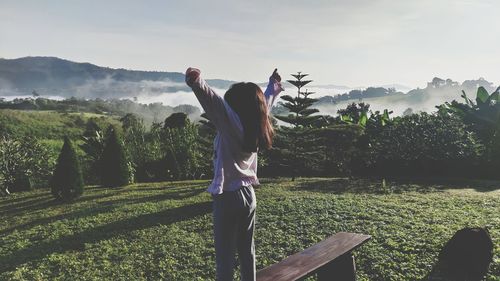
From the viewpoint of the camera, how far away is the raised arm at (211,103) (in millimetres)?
2686

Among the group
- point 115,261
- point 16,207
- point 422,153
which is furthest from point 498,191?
point 16,207

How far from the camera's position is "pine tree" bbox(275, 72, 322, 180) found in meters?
18.4

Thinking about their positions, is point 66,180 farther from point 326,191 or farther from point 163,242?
point 326,191

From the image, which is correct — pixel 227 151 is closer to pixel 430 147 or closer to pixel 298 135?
pixel 298 135

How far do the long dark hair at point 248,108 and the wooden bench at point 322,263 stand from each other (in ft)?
5.57

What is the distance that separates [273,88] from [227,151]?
0.89 m

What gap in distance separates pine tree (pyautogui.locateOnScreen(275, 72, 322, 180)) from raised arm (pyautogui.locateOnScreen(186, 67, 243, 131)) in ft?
49.7

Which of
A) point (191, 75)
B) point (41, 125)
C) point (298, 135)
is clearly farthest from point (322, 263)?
point (41, 125)

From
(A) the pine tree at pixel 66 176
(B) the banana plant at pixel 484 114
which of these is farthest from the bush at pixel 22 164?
(B) the banana plant at pixel 484 114

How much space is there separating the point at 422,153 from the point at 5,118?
196 ft

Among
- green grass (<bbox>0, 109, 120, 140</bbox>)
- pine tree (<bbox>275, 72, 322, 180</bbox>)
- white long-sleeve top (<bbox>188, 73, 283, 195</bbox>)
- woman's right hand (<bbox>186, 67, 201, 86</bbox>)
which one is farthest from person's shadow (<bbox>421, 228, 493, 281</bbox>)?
green grass (<bbox>0, 109, 120, 140</bbox>)

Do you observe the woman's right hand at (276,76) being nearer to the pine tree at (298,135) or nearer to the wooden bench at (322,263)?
the wooden bench at (322,263)

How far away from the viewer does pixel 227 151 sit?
315cm

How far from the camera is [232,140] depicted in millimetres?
3115
